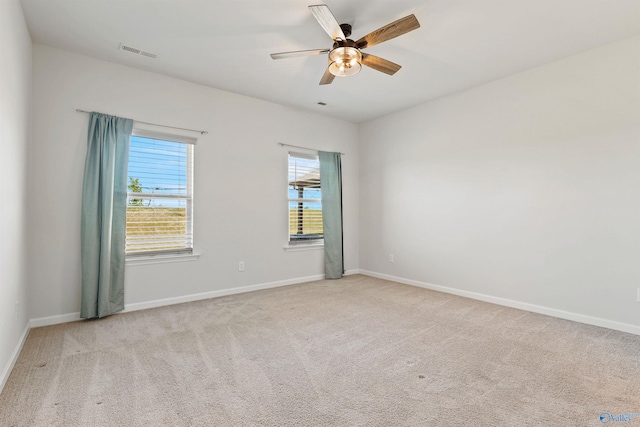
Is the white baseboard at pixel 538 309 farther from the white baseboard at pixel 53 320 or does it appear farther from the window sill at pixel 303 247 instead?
the white baseboard at pixel 53 320

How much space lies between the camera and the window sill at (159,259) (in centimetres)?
346

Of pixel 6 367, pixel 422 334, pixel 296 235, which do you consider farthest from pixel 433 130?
pixel 6 367

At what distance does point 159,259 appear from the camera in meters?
3.62

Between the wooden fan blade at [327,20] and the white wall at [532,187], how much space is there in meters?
2.42

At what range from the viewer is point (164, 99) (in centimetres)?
365

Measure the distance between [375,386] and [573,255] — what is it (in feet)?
8.75

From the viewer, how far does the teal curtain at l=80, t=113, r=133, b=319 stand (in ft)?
10.2

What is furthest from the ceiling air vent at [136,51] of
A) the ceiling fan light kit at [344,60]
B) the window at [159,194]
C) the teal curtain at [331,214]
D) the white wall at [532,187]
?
the white wall at [532,187]

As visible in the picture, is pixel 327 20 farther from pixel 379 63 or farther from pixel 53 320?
pixel 53 320

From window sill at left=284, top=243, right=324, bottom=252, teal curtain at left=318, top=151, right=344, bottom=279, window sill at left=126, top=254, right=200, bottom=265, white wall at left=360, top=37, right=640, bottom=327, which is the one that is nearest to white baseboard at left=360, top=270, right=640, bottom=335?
white wall at left=360, top=37, right=640, bottom=327

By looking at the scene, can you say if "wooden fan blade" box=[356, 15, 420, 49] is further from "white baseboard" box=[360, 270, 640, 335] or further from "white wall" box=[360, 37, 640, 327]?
"white baseboard" box=[360, 270, 640, 335]

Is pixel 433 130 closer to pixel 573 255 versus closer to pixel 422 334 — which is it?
pixel 573 255

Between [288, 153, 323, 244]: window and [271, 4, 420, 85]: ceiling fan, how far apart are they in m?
2.06

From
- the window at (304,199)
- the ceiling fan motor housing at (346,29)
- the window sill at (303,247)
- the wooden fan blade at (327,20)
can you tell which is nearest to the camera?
the wooden fan blade at (327,20)
